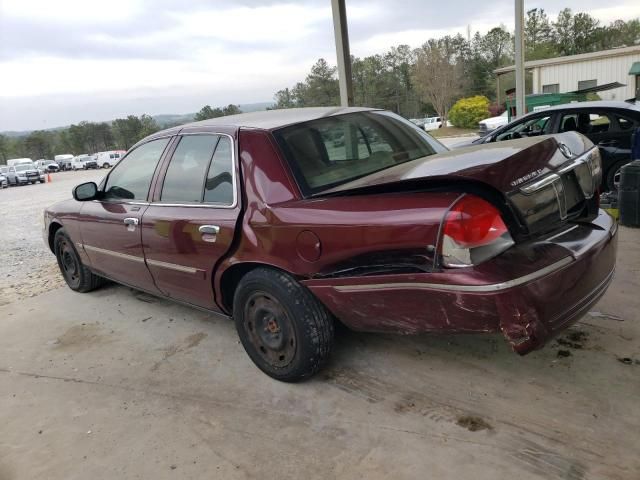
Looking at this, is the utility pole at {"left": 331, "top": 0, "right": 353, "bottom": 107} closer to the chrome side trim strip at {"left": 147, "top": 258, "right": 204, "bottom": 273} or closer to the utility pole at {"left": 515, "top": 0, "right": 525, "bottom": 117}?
the chrome side trim strip at {"left": 147, "top": 258, "right": 204, "bottom": 273}

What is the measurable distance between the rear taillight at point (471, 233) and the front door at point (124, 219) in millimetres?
2398

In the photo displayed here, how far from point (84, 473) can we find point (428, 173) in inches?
87.8

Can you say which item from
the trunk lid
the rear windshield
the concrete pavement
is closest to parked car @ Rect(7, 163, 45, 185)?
the concrete pavement

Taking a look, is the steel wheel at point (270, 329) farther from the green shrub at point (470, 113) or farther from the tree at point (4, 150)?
the tree at point (4, 150)

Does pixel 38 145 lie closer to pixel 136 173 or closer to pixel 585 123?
pixel 585 123

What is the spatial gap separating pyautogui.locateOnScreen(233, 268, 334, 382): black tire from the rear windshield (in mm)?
577

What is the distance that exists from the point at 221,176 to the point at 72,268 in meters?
2.95

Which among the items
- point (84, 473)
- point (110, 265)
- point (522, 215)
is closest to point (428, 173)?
point (522, 215)

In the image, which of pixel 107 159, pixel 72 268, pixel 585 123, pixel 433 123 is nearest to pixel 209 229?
pixel 72 268

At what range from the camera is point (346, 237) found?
2467mm

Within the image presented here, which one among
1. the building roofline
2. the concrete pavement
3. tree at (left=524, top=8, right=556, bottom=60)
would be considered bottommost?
the concrete pavement

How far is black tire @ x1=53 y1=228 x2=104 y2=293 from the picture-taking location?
5.06m

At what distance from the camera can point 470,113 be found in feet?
108

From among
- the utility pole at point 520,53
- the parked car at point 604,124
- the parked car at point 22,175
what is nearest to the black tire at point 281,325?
the parked car at point 604,124
